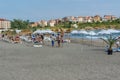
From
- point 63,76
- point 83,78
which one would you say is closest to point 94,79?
point 83,78

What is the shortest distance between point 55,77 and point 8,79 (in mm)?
1409

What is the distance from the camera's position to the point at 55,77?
1013 centimetres

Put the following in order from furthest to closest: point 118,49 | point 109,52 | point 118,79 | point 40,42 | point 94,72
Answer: point 40,42 → point 118,49 → point 109,52 → point 94,72 → point 118,79

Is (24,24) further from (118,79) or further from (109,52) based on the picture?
(118,79)

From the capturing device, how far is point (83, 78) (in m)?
9.84

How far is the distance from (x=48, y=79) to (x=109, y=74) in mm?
2076

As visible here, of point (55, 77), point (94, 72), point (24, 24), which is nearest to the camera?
point (55, 77)

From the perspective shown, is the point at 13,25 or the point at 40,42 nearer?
the point at 40,42

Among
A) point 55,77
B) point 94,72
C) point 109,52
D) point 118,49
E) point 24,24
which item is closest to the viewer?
point 55,77

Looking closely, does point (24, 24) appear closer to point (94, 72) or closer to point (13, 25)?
point (13, 25)

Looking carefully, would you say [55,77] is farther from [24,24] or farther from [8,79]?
[24,24]

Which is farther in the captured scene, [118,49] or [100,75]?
[118,49]

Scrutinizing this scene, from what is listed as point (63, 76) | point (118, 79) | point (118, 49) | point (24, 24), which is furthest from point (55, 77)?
point (24, 24)

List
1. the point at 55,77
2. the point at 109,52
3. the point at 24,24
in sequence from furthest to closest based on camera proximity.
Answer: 1. the point at 24,24
2. the point at 109,52
3. the point at 55,77
